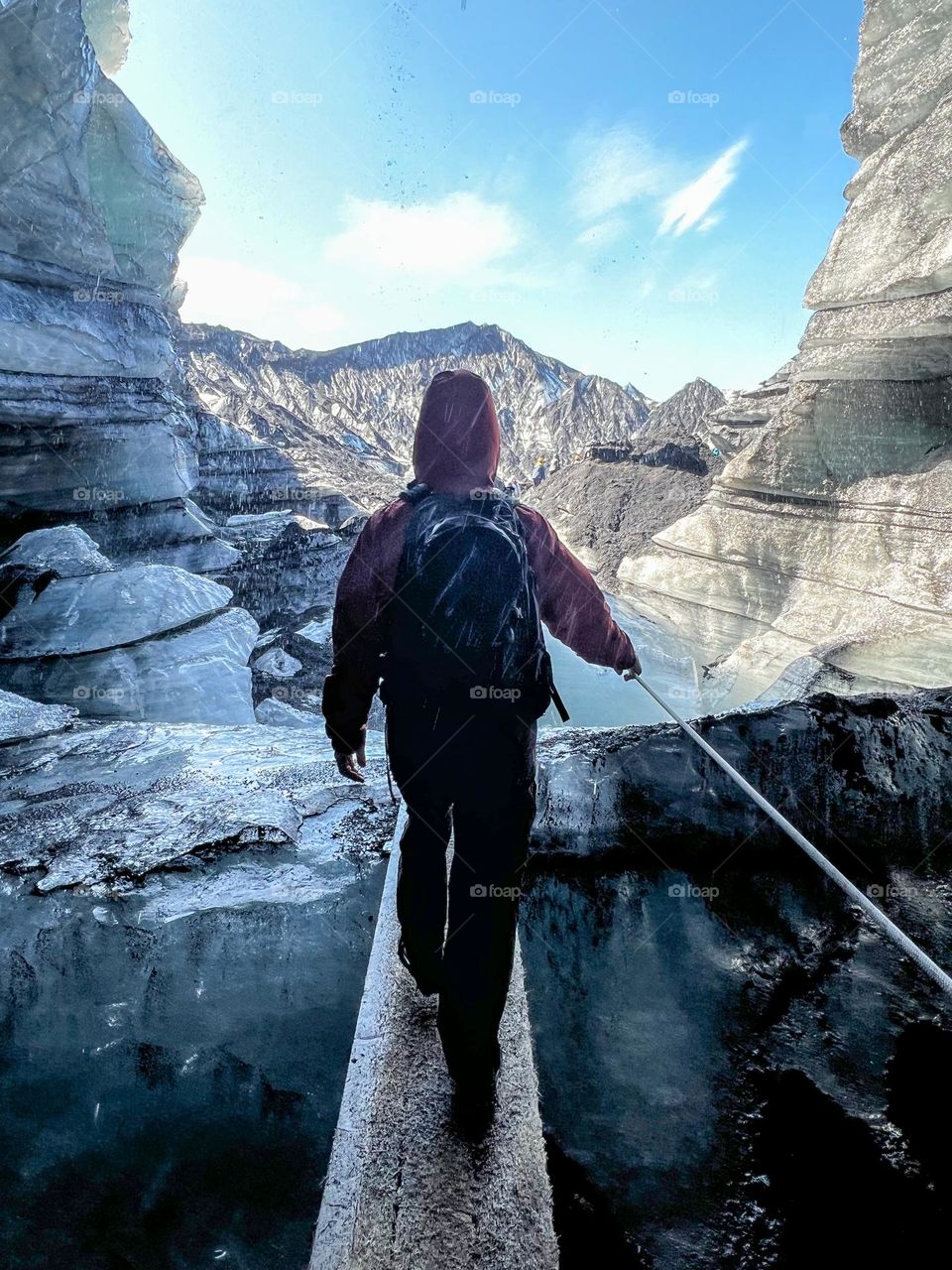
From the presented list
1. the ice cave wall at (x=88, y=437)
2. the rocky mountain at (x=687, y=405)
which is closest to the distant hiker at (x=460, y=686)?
the ice cave wall at (x=88, y=437)

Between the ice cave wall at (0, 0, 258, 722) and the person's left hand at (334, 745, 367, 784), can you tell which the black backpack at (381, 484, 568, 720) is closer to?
the person's left hand at (334, 745, 367, 784)

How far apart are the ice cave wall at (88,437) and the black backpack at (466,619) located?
6.84m

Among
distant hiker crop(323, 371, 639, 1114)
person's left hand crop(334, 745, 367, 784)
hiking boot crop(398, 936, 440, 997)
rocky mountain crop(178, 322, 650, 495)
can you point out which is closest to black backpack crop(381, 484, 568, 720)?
distant hiker crop(323, 371, 639, 1114)

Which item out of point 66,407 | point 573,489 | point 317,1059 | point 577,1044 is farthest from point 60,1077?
point 573,489

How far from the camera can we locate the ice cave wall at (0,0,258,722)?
7.21 m

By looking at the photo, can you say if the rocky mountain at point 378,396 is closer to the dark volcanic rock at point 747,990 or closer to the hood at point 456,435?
the dark volcanic rock at point 747,990

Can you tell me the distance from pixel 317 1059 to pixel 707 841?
1605mm

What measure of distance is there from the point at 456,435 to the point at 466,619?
1.77 feet

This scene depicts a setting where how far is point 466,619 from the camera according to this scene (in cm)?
140

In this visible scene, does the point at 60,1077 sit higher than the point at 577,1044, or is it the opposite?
the point at 577,1044

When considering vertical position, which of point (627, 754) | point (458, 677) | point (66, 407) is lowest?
point (627, 754)

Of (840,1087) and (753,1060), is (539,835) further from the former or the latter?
(840,1087)

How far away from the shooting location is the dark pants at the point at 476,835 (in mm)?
1354

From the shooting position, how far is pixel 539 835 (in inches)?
90.9
